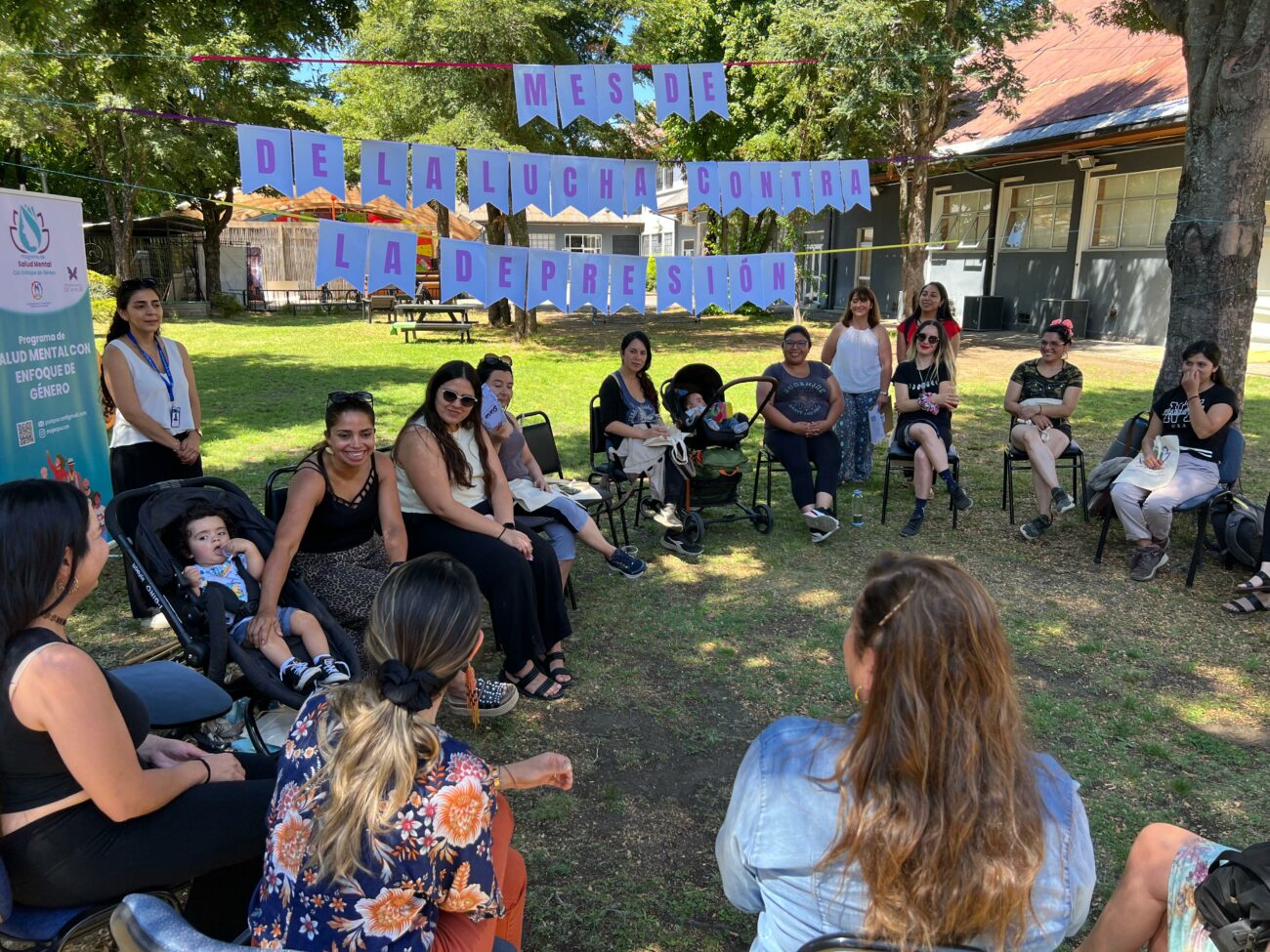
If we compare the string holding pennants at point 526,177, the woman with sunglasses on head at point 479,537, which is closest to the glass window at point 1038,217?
the string holding pennants at point 526,177

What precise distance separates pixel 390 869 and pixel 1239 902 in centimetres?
148

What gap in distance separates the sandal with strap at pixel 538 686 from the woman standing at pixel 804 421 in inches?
104

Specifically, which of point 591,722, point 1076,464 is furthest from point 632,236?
point 591,722

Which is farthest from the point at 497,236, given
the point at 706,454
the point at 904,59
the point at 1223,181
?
the point at 1223,181

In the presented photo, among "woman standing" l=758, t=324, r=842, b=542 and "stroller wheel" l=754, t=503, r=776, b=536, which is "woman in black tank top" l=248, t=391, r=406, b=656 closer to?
"stroller wheel" l=754, t=503, r=776, b=536

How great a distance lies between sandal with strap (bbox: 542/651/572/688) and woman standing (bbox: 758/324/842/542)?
250cm

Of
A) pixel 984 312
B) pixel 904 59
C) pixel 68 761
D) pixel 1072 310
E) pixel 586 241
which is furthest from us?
pixel 586 241

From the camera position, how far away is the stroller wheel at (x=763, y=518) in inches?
240

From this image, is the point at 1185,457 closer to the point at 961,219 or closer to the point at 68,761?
the point at 68,761

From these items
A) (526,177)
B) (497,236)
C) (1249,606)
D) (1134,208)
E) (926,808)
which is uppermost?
(1134,208)

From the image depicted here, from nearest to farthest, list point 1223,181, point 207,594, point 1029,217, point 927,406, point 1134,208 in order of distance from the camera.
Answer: point 207,594 < point 1223,181 < point 927,406 < point 1134,208 < point 1029,217

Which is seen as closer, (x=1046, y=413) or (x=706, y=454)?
(x=706, y=454)

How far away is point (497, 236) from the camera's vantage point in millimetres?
17875

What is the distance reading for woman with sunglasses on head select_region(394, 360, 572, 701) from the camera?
386cm
